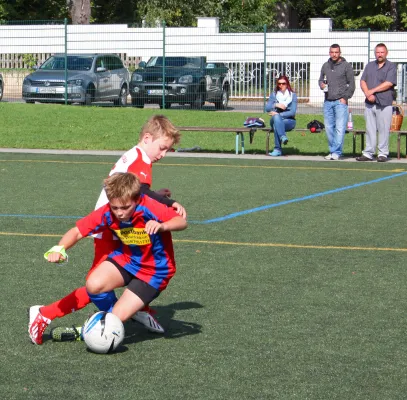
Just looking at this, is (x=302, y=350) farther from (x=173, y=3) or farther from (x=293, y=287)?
(x=173, y=3)

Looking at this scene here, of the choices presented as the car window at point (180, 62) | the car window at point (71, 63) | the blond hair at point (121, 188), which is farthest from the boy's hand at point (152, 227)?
the car window at point (71, 63)

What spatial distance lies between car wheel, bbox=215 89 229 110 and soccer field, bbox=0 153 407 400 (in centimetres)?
1168

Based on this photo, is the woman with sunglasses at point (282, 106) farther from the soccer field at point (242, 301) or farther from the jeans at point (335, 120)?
the soccer field at point (242, 301)

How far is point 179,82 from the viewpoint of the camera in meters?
25.0

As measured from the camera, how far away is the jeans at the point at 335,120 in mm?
17703

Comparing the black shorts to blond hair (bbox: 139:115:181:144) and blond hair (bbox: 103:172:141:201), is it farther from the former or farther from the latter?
blond hair (bbox: 139:115:181:144)

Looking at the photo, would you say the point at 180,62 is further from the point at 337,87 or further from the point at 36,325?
the point at 36,325

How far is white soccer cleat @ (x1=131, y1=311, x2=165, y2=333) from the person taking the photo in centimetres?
652

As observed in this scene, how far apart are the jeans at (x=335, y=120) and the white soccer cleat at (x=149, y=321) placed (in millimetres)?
11690

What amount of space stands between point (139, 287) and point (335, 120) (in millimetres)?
12186

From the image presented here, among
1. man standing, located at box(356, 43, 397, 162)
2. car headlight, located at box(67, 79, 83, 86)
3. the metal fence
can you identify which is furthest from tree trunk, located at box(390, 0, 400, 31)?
man standing, located at box(356, 43, 397, 162)

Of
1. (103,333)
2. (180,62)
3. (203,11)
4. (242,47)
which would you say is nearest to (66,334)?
(103,333)

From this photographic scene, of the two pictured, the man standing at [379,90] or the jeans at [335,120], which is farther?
the jeans at [335,120]

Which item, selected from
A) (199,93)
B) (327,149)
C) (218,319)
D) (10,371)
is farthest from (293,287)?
(199,93)
